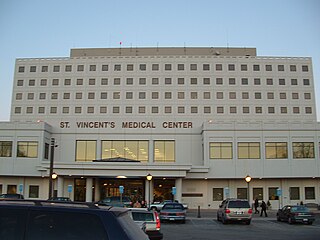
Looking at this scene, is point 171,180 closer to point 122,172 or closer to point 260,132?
point 122,172

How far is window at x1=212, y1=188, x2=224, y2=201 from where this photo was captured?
168 feet

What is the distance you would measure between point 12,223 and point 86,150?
4975cm

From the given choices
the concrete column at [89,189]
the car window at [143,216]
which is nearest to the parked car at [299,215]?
the car window at [143,216]

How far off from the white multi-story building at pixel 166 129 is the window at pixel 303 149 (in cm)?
13

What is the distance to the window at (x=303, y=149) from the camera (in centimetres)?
4959

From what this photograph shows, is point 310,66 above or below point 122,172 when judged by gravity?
above

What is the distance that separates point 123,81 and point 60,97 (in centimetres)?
1012

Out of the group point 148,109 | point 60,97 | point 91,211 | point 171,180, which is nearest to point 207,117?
point 148,109

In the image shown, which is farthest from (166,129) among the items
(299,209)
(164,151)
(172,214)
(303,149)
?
(299,209)

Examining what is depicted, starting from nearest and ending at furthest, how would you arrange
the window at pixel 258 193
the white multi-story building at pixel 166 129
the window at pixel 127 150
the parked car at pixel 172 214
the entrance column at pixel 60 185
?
the parked car at pixel 172 214, the entrance column at pixel 60 185, the white multi-story building at pixel 166 129, the window at pixel 258 193, the window at pixel 127 150

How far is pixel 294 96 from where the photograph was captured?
2469 inches

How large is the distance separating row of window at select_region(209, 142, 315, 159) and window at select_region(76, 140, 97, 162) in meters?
15.8

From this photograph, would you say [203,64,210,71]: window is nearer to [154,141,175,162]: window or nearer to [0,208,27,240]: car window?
[154,141,175,162]: window

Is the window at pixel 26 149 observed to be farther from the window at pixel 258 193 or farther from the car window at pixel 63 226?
the car window at pixel 63 226
